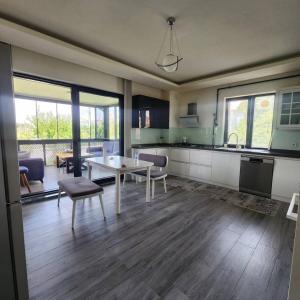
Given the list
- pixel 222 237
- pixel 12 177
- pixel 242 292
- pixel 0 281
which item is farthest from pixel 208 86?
pixel 0 281

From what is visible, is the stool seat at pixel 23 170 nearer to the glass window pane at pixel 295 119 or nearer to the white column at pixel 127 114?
the white column at pixel 127 114

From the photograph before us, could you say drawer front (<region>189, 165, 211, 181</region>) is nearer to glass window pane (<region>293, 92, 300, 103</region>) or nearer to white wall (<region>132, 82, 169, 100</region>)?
glass window pane (<region>293, 92, 300, 103</region>)

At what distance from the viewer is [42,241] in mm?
1982

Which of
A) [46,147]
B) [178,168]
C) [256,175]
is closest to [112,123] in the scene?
[178,168]

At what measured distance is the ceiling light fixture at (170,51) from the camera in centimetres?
217

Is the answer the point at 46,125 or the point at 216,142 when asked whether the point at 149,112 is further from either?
the point at 46,125

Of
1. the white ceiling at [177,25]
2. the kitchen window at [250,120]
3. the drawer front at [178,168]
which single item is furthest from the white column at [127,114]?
the kitchen window at [250,120]

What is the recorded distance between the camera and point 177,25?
7.36ft

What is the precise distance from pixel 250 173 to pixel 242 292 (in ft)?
8.54

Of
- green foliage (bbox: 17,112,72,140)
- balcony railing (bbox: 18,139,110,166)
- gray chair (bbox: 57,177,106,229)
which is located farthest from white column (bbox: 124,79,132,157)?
balcony railing (bbox: 18,139,110,166)

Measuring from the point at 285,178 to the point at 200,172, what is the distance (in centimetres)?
170

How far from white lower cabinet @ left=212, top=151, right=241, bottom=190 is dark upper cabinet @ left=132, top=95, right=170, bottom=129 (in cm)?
172

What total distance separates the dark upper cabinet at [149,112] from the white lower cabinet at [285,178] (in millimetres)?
2838

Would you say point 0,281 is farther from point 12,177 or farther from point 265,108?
point 265,108
